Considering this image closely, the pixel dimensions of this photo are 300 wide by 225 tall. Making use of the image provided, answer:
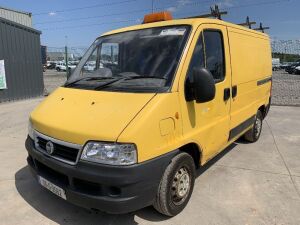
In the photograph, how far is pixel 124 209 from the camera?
3041 mm

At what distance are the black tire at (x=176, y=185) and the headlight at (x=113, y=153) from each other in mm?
559

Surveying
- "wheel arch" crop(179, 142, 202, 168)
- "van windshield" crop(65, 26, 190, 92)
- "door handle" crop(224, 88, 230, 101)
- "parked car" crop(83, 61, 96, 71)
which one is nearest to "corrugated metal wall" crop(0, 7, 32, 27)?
"parked car" crop(83, 61, 96, 71)

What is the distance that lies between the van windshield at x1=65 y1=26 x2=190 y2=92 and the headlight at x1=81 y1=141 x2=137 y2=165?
0.77 m

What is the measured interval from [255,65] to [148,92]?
11.0 ft

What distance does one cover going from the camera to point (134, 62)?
3992 mm

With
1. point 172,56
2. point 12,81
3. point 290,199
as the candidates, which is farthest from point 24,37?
point 290,199

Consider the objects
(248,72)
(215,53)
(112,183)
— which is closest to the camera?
(112,183)

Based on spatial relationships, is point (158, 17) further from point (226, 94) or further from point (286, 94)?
point (286, 94)

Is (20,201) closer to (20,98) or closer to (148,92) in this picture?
(148,92)

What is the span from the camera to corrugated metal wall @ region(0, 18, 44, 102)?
13133 millimetres

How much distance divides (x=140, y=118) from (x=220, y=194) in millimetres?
1892

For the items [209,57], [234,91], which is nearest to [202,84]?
[209,57]

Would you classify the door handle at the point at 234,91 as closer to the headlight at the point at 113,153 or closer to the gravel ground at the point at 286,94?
the headlight at the point at 113,153

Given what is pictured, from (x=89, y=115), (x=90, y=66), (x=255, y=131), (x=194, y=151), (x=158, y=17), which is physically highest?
(x=158, y=17)
